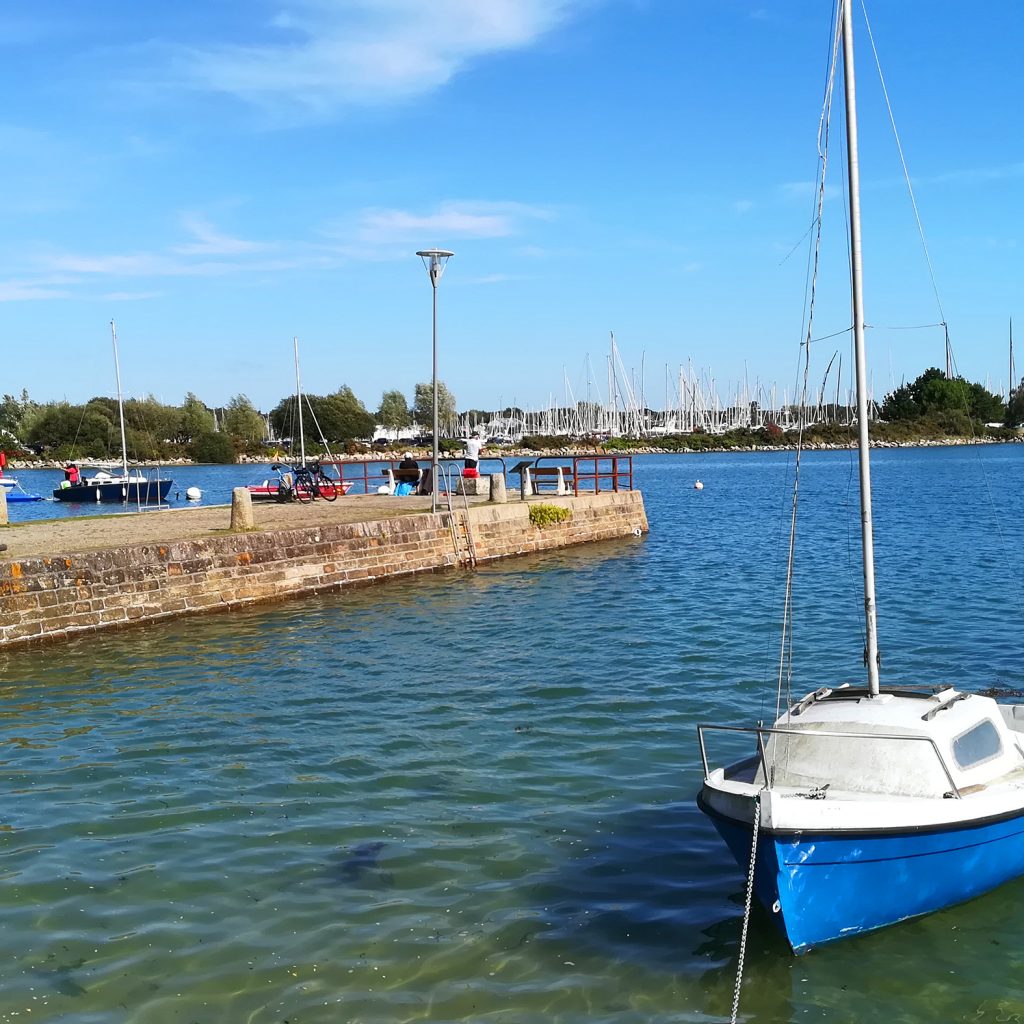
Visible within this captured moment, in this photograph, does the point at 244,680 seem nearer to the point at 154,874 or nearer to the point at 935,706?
the point at 154,874

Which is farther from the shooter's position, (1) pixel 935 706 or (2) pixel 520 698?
(2) pixel 520 698

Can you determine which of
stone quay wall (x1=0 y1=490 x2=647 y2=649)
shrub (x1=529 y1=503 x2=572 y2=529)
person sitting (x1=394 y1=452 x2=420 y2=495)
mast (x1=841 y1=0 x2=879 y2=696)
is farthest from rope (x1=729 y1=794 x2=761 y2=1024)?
person sitting (x1=394 y1=452 x2=420 y2=495)

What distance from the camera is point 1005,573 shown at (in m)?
24.4

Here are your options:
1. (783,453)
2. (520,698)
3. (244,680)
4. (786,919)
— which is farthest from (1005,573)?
(783,453)

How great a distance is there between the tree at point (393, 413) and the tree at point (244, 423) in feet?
73.4

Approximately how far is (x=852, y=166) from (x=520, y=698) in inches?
307

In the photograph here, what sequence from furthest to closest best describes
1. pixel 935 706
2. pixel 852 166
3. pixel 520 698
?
pixel 520 698 → pixel 852 166 → pixel 935 706

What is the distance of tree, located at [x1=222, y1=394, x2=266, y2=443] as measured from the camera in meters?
156

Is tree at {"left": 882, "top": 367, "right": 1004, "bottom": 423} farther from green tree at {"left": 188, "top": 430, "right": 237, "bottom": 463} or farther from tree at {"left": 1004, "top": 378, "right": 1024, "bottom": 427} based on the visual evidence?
green tree at {"left": 188, "top": 430, "right": 237, "bottom": 463}

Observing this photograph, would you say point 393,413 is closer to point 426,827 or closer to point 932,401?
point 932,401

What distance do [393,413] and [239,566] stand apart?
162m

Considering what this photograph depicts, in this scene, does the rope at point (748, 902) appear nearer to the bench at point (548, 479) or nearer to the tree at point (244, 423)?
the bench at point (548, 479)

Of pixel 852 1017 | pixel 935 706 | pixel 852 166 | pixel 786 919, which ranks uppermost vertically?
pixel 852 166

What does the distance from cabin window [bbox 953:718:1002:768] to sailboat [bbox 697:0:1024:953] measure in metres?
0.01
